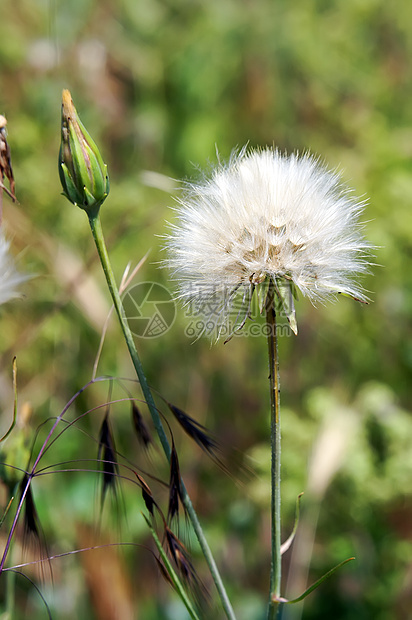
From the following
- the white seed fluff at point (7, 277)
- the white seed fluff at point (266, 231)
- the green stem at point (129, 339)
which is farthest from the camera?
the white seed fluff at point (7, 277)

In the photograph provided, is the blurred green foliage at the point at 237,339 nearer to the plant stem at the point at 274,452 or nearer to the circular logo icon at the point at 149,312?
the circular logo icon at the point at 149,312

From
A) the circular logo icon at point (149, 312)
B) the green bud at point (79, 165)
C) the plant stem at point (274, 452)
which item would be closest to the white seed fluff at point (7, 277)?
the green bud at point (79, 165)

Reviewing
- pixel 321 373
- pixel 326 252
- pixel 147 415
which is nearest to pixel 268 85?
pixel 321 373

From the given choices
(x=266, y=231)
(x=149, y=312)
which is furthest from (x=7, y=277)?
(x=149, y=312)

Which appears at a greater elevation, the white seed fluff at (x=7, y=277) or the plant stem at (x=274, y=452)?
the white seed fluff at (x=7, y=277)

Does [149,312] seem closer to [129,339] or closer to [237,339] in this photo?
[237,339]

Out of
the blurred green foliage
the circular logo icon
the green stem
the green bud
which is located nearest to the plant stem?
the green stem
